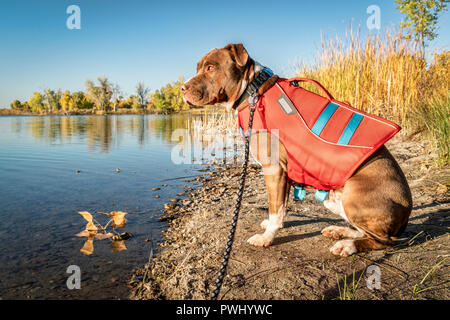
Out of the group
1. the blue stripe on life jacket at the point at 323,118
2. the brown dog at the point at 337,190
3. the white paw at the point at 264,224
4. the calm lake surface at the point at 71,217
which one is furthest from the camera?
the white paw at the point at 264,224

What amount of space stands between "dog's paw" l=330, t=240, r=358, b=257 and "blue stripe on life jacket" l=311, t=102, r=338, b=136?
1.19 metres

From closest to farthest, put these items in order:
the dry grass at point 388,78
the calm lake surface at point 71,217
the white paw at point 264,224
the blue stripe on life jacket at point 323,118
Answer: the blue stripe on life jacket at point 323,118 < the calm lake surface at point 71,217 < the white paw at point 264,224 < the dry grass at point 388,78

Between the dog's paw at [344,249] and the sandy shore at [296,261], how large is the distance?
0.19 ft

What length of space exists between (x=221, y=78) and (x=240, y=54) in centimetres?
35

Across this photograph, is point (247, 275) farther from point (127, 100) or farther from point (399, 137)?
point (127, 100)

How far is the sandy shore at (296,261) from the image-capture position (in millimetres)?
2258

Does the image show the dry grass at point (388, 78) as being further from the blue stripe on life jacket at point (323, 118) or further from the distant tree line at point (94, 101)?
the distant tree line at point (94, 101)

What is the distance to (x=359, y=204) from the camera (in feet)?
8.64

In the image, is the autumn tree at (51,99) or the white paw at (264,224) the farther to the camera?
the autumn tree at (51,99)

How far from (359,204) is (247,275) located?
4.23 ft

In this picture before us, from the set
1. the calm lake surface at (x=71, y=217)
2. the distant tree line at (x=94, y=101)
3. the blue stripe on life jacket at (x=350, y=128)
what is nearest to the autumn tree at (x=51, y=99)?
the distant tree line at (x=94, y=101)

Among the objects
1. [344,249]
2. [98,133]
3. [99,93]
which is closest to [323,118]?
[344,249]

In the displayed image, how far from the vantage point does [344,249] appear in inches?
109
